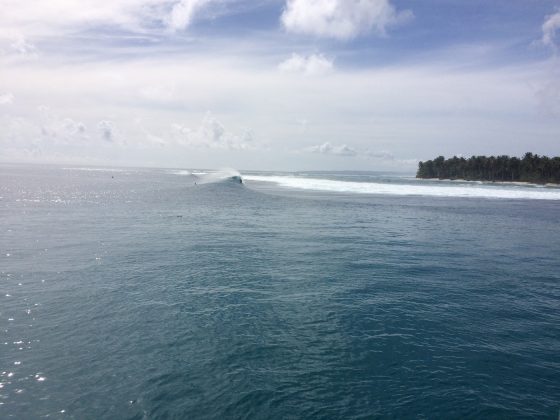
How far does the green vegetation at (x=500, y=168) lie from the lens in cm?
15412

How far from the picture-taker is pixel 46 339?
44.4ft

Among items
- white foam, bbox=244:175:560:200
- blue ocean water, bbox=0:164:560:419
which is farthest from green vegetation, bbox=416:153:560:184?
blue ocean water, bbox=0:164:560:419

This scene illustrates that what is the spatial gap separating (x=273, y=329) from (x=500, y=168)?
601 ft

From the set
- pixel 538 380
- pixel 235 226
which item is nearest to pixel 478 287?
pixel 538 380

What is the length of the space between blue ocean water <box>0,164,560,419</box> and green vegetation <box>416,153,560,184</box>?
5889 inches

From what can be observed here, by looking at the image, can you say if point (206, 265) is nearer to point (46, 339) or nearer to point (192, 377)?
point (46, 339)

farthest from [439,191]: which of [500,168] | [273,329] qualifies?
[273,329]

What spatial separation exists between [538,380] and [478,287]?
9.46 m

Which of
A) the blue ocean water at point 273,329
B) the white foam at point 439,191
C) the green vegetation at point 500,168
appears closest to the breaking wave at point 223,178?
the white foam at point 439,191

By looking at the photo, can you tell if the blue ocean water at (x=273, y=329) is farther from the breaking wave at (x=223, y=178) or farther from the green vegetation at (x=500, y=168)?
the green vegetation at (x=500, y=168)

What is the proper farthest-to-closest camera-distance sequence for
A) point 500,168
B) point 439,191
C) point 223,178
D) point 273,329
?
point 500,168 < point 223,178 < point 439,191 < point 273,329

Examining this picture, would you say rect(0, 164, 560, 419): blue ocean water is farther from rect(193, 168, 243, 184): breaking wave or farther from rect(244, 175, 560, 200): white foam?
rect(193, 168, 243, 184): breaking wave

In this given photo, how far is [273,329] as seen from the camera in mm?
14688

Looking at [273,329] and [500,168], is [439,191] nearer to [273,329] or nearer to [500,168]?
[500,168]
